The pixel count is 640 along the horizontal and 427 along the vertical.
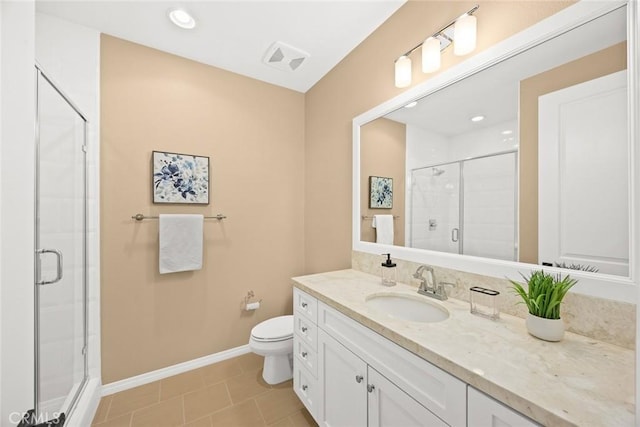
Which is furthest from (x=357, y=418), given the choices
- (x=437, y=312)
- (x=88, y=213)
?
(x=88, y=213)

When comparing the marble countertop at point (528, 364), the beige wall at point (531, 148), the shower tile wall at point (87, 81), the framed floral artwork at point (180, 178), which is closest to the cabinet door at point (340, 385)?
the marble countertop at point (528, 364)

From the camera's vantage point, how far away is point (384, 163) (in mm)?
1707

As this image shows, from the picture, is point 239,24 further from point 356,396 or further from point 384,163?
point 356,396

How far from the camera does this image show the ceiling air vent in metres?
1.90

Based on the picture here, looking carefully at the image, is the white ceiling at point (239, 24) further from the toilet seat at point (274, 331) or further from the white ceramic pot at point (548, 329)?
the toilet seat at point (274, 331)

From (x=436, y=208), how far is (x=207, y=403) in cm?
187

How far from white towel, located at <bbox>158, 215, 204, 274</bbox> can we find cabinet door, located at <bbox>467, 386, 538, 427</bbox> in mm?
1864

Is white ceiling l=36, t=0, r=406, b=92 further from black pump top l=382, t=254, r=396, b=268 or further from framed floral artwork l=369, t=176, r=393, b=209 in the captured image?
black pump top l=382, t=254, r=396, b=268

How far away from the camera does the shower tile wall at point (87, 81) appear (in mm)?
1586

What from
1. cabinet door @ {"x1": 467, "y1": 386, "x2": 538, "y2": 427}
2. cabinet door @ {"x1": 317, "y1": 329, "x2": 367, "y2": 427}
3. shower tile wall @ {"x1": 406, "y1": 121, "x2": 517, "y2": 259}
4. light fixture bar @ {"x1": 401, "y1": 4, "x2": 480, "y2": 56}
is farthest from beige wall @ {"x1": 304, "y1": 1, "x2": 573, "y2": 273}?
cabinet door @ {"x1": 467, "y1": 386, "x2": 538, "y2": 427}

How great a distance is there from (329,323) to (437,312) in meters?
0.52

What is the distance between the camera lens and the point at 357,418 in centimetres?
107

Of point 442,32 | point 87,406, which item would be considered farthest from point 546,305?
point 87,406

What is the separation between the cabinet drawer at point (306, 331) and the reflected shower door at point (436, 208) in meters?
0.75
